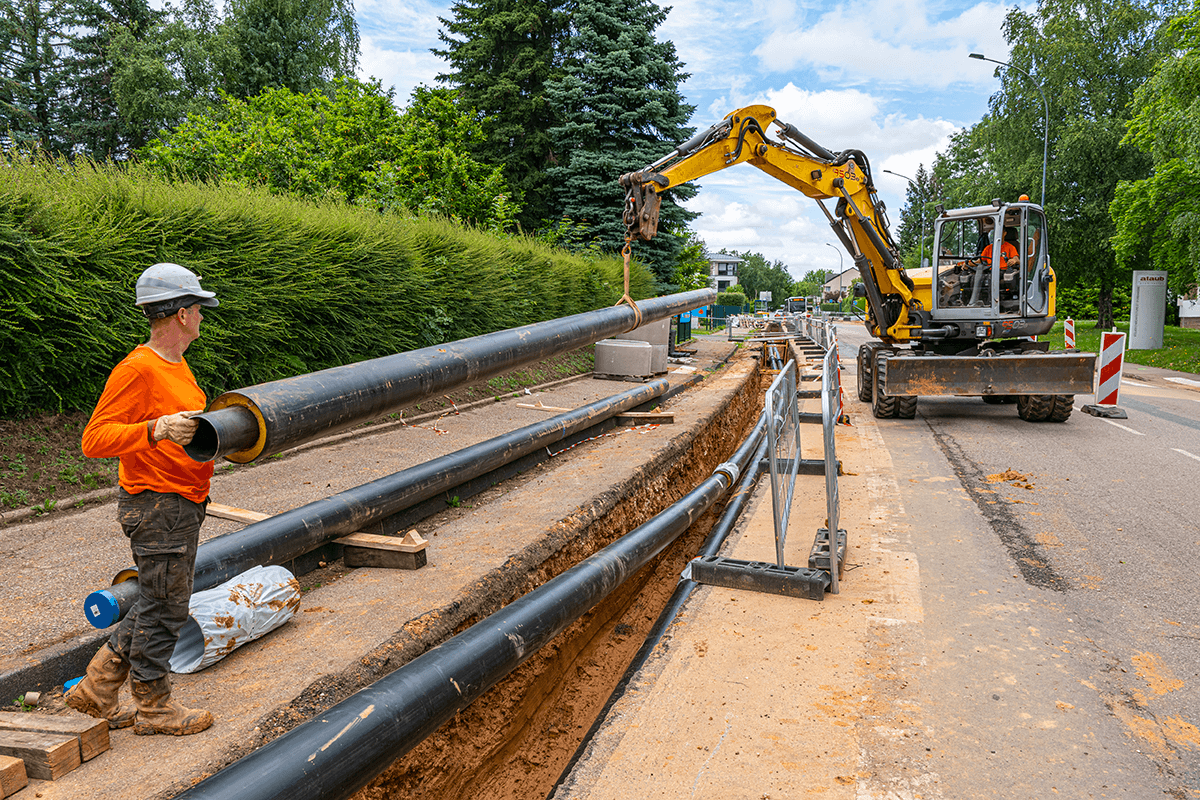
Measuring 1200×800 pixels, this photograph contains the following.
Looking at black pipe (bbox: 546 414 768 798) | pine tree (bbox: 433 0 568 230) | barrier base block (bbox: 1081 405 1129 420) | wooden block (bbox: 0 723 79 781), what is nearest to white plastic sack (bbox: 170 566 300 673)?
wooden block (bbox: 0 723 79 781)

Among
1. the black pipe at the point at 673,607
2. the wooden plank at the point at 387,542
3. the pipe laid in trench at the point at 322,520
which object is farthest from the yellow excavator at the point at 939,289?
the wooden plank at the point at 387,542

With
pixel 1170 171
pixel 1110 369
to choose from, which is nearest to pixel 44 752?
pixel 1110 369

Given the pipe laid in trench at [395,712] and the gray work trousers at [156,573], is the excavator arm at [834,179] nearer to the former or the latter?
the pipe laid in trench at [395,712]

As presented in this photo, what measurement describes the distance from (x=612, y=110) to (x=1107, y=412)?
15.7 m

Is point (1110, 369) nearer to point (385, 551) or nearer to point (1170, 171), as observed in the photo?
point (385, 551)

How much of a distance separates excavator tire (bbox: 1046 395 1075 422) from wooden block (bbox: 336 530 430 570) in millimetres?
9455

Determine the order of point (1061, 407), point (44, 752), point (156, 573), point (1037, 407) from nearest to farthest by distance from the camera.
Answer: point (44, 752) → point (156, 573) → point (1061, 407) → point (1037, 407)

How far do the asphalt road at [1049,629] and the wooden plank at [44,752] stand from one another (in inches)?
127

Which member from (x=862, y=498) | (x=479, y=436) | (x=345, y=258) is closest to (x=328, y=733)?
(x=862, y=498)

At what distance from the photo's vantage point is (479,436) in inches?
350

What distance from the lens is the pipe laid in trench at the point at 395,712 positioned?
2.10 metres

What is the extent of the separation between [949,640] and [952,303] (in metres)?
8.94

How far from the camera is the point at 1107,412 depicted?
35.9ft

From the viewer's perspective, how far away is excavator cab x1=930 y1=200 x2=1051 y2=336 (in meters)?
10.6
